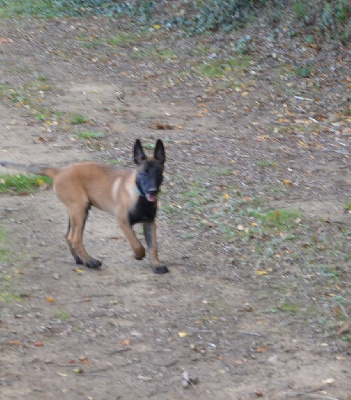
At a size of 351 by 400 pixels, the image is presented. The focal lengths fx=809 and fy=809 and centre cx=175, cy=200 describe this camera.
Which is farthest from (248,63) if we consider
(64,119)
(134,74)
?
(64,119)

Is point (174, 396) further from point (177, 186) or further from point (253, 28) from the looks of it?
point (253, 28)

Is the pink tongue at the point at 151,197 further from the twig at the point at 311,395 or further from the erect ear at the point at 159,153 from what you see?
the twig at the point at 311,395

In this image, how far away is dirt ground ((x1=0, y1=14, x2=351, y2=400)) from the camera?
6.03 meters

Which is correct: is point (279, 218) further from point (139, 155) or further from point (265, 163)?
point (139, 155)

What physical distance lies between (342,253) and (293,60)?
26.2 ft

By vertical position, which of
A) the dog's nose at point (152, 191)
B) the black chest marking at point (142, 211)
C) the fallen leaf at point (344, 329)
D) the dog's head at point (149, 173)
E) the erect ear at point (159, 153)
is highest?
the erect ear at point (159, 153)

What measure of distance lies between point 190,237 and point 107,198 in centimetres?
128

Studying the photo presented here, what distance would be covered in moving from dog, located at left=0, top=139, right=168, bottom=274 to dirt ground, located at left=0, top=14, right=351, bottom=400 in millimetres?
222

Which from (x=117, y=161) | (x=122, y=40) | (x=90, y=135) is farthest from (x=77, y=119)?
(x=122, y=40)

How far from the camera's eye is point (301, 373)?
6.09 m

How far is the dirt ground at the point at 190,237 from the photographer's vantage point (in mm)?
6031

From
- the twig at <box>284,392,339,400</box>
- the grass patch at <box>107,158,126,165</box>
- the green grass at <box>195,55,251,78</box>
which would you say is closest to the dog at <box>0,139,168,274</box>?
the twig at <box>284,392,339,400</box>

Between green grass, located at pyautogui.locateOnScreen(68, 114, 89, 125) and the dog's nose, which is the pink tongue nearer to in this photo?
the dog's nose

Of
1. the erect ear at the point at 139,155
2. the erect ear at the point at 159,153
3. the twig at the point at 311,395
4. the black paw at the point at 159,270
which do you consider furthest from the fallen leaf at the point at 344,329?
the erect ear at the point at 139,155
